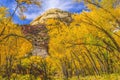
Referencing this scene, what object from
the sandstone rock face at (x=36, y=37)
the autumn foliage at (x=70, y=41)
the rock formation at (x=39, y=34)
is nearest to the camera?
the sandstone rock face at (x=36, y=37)

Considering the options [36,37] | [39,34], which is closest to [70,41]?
[39,34]

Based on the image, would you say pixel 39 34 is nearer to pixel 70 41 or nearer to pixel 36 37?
pixel 36 37

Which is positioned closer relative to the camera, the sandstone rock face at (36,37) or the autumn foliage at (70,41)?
the sandstone rock face at (36,37)

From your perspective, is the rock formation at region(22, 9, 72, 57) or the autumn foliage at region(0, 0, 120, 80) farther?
the autumn foliage at region(0, 0, 120, 80)

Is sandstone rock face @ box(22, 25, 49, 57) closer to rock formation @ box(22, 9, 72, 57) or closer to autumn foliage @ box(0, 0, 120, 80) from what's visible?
rock formation @ box(22, 9, 72, 57)

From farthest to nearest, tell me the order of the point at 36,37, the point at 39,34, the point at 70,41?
the point at 70,41
the point at 39,34
the point at 36,37

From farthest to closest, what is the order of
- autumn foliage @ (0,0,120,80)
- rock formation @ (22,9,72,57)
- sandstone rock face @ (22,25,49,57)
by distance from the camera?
autumn foliage @ (0,0,120,80) → rock formation @ (22,9,72,57) → sandstone rock face @ (22,25,49,57)

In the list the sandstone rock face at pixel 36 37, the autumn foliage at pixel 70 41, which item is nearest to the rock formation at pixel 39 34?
the sandstone rock face at pixel 36 37

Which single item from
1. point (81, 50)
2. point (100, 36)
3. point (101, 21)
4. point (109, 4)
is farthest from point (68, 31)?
point (109, 4)

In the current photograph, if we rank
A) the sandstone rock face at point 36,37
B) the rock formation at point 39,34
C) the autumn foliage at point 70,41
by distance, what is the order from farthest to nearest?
the autumn foliage at point 70,41 → the rock formation at point 39,34 → the sandstone rock face at point 36,37

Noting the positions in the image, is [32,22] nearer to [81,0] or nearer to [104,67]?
[104,67]

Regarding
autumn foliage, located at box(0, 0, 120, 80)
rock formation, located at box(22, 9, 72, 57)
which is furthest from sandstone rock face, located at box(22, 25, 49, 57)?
autumn foliage, located at box(0, 0, 120, 80)

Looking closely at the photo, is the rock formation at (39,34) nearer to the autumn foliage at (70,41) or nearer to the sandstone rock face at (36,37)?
the sandstone rock face at (36,37)

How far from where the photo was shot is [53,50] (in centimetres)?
5038
